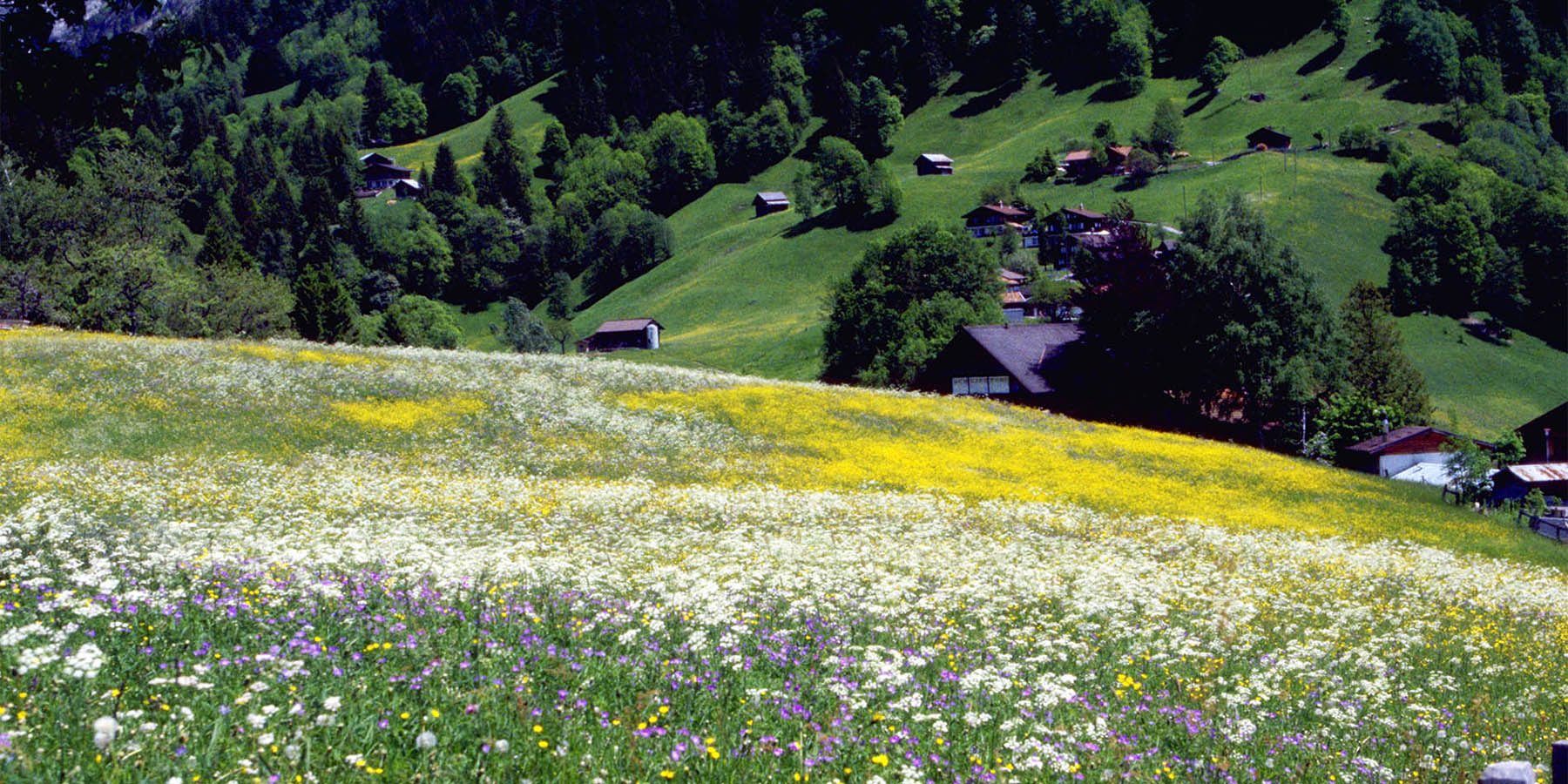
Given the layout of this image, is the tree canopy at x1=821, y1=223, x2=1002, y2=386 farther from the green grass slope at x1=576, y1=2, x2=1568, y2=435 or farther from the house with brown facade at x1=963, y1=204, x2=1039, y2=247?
the house with brown facade at x1=963, y1=204, x2=1039, y2=247

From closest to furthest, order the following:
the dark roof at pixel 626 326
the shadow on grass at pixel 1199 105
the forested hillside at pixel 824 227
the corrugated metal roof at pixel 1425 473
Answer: the corrugated metal roof at pixel 1425 473, the forested hillside at pixel 824 227, the dark roof at pixel 626 326, the shadow on grass at pixel 1199 105

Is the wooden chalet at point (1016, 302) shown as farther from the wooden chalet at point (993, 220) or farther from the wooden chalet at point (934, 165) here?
the wooden chalet at point (934, 165)

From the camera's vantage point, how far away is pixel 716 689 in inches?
303

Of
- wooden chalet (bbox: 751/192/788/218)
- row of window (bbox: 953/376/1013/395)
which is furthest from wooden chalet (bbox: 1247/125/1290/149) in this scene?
row of window (bbox: 953/376/1013/395)

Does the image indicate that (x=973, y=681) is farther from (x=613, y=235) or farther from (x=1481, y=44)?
(x=1481, y=44)

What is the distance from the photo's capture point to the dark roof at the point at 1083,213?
135m

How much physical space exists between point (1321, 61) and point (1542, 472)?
17108cm

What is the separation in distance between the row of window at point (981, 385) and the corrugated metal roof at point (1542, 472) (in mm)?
27246

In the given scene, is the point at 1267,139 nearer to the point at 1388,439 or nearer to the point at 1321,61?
the point at 1321,61

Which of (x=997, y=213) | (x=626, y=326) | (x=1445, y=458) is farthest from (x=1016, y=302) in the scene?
(x=1445, y=458)

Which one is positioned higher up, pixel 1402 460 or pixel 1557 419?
pixel 1557 419

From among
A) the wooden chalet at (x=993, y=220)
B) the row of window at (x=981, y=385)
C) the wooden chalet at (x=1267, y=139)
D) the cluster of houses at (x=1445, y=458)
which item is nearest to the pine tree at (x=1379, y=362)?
the cluster of houses at (x=1445, y=458)

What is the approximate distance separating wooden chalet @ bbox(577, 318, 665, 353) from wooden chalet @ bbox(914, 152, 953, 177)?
65925 mm

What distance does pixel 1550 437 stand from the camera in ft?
215
